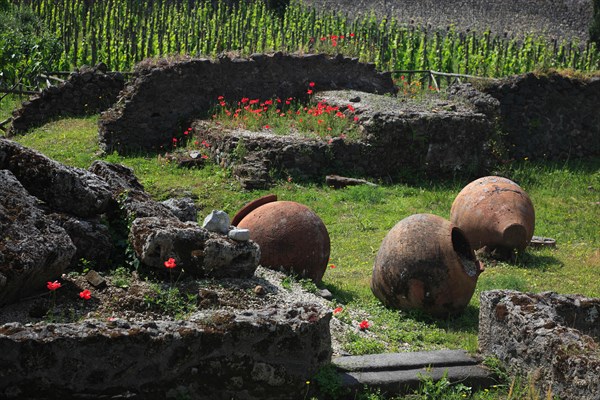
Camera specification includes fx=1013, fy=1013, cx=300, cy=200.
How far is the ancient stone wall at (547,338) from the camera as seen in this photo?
7523 millimetres

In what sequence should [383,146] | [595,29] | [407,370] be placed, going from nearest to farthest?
1. [407,370]
2. [383,146]
3. [595,29]

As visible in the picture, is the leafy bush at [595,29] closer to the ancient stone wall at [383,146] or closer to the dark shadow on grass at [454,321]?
the ancient stone wall at [383,146]

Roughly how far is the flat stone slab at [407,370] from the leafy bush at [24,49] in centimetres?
1719

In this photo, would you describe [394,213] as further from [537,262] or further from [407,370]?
[407,370]

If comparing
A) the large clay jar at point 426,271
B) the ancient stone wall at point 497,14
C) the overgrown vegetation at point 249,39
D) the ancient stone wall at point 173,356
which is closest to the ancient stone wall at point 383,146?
the overgrown vegetation at point 249,39

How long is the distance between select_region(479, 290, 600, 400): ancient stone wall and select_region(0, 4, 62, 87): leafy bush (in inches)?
681

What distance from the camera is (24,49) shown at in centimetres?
2594

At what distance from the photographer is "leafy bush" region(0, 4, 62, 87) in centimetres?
2455

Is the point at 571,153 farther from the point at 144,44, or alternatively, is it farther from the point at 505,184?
the point at 144,44

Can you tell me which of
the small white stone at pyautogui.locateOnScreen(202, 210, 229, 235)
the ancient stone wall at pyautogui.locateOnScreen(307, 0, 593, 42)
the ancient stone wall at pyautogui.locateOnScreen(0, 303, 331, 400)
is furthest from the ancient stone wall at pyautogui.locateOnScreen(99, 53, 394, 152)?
the ancient stone wall at pyautogui.locateOnScreen(307, 0, 593, 42)

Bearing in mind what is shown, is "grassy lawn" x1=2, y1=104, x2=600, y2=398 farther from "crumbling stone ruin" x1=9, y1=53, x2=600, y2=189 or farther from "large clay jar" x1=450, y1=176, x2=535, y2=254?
"crumbling stone ruin" x1=9, y1=53, x2=600, y2=189

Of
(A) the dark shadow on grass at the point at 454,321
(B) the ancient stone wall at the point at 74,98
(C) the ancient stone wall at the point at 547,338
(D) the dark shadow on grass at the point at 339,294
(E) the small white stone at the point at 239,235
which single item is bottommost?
(B) the ancient stone wall at the point at 74,98

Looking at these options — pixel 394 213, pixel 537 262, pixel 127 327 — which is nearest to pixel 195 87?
pixel 394 213

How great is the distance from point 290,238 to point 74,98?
12.1 m
